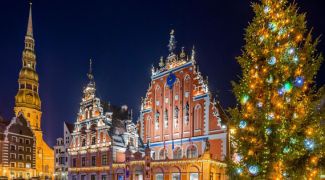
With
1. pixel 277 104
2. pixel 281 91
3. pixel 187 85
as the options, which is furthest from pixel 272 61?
pixel 187 85

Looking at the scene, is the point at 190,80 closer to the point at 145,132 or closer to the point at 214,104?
the point at 214,104

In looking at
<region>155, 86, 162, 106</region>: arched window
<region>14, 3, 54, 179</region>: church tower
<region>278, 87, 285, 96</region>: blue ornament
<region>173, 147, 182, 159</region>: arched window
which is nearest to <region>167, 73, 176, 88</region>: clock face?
<region>155, 86, 162, 106</region>: arched window

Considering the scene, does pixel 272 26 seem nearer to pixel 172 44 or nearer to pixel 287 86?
pixel 287 86

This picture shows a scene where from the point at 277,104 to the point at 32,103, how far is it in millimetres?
68879

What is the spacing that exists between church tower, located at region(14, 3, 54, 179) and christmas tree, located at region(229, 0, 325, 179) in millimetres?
60526

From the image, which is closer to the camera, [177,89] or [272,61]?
[272,61]

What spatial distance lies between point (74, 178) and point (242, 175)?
108 ft

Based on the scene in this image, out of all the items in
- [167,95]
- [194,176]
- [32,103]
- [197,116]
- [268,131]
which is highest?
[32,103]

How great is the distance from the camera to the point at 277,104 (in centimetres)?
1212

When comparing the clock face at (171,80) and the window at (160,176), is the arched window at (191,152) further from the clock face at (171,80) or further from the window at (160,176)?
the clock face at (171,80)

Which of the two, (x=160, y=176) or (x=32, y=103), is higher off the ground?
(x=32, y=103)

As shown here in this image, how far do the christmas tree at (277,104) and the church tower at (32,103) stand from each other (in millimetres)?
60526

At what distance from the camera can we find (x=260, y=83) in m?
12.4

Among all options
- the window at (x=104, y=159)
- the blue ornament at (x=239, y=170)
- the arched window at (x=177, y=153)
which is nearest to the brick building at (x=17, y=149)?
the window at (x=104, y=159)
